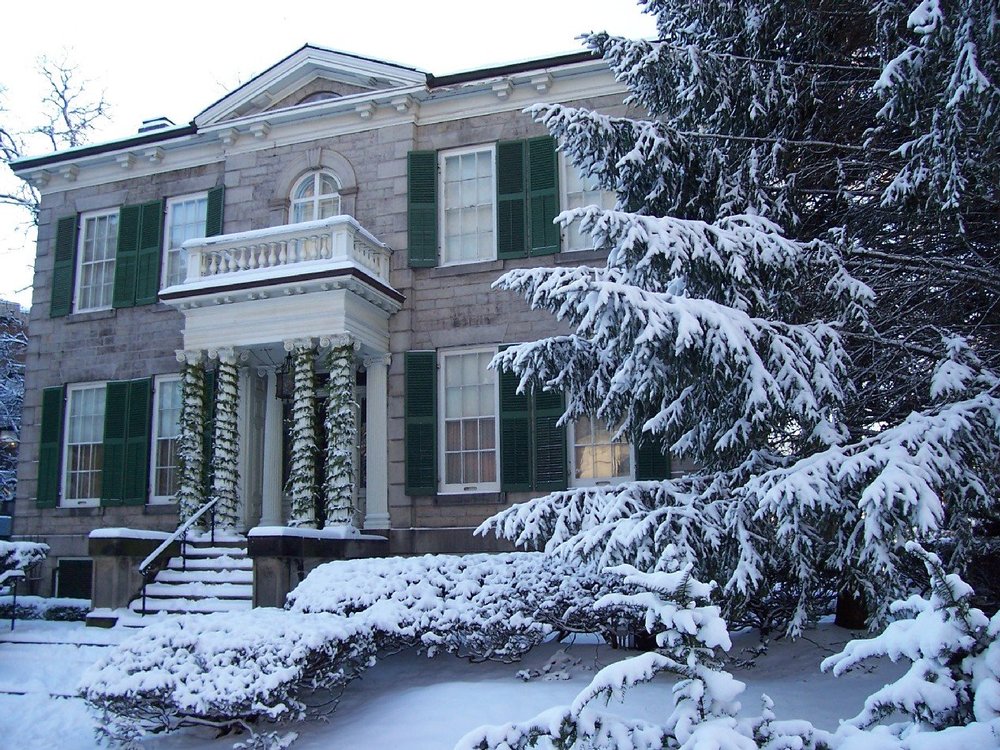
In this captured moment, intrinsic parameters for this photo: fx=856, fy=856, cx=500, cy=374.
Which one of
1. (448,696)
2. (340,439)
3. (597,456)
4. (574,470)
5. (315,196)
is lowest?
(448,696)

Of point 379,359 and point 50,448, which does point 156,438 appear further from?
point 379,359

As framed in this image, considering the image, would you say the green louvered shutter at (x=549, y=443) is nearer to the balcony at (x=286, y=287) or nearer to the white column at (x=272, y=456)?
the balcony at (x=286, y=287)

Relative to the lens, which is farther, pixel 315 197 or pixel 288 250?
pixel 315 197

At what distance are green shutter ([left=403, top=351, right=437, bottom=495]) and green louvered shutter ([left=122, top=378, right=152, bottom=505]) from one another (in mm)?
4706

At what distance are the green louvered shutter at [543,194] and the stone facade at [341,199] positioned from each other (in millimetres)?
279

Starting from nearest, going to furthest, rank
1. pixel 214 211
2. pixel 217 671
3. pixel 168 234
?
pixel 217 671 → pixel 214 211 → pixel 168 234

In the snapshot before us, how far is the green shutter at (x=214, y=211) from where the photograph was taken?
14.7 meters

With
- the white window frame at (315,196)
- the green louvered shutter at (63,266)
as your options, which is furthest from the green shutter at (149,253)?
the white window frame at (315,196)

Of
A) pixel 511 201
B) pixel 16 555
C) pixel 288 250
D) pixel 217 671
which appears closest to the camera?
pixel 217 671

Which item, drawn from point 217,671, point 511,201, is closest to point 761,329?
point 217,671

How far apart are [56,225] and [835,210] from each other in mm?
13897

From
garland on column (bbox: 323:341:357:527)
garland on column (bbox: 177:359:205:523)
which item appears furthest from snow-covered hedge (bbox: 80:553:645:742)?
garland on column (bbox: 177:359:205:523)

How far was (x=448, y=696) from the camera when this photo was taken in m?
7.10

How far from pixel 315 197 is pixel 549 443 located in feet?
18.9
